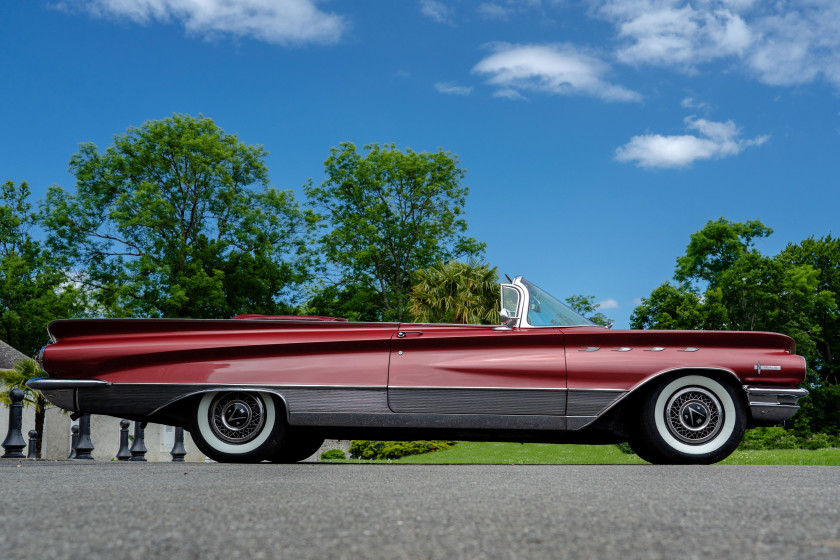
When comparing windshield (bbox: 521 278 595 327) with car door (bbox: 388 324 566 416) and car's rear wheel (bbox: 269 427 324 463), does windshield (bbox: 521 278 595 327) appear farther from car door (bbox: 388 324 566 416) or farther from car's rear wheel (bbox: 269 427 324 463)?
car's rear wheel (bbox: 269 427 324 463)

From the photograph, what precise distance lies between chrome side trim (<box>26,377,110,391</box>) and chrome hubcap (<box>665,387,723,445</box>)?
4402 millimetres

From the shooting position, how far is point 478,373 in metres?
6.08

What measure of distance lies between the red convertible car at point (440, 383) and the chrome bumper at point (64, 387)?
0.04 feet

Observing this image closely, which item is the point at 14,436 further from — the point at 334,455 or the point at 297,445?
the point at 334,455

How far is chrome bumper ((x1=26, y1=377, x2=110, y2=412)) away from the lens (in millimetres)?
6434

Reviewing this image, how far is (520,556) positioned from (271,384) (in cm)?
427

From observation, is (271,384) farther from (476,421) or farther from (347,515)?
(347,515)

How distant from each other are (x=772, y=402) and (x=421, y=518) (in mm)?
4146

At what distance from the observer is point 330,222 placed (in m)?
37.5

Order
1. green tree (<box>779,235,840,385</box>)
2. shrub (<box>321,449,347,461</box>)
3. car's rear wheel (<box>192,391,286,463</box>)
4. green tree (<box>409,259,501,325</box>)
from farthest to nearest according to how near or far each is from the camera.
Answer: green tree (<box>779,235,840,385</box>)
green tree (<box>409,259,501,325</box>)
shrub (<box>321,449,347,461</box>)
car's rear wheel (<box>192,391,286,463</box>)

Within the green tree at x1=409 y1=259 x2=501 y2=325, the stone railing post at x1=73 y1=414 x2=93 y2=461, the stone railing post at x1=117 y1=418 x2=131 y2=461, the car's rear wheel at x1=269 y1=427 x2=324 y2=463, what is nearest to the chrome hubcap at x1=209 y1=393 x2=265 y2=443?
the car's rear wheel at x1=269 y1=427 x2=324 y2=463

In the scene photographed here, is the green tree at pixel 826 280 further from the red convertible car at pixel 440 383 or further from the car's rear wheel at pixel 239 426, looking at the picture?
the car's rear wheel at pixel 239 426

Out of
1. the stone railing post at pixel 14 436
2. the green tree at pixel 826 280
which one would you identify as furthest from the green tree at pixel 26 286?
the green tree at pixel 826 280

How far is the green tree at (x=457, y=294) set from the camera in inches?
1094
